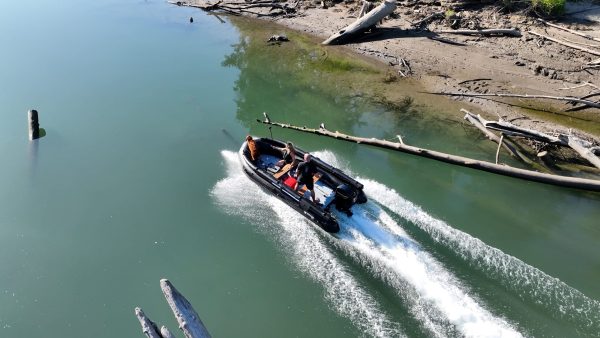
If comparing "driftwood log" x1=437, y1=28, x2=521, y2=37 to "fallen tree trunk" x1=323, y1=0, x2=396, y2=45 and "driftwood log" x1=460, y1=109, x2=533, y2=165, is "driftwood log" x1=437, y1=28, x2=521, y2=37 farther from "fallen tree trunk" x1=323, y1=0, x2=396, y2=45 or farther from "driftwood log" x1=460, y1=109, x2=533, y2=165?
"driftwood log" x1=460, y1=109, x2=533, y2=165

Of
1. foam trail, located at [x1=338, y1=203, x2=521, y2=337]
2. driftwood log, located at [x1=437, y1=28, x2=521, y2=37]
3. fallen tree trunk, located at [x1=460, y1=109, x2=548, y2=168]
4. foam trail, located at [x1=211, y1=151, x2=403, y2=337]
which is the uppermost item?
driftwood log, located at [x1=437, y1=28, x2=521, y2=37]

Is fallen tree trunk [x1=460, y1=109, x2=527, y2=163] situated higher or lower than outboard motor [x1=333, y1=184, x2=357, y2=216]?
higher

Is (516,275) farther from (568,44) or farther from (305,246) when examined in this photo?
(568,44)

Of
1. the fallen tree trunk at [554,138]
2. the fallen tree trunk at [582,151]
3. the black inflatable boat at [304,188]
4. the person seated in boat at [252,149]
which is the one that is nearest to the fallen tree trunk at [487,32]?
the fallen tree trunk at [554,138]

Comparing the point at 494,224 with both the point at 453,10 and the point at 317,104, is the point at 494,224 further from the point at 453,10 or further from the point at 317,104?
the point at 453,10

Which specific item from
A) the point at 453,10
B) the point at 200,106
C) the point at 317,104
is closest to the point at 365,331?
the point at 317,104

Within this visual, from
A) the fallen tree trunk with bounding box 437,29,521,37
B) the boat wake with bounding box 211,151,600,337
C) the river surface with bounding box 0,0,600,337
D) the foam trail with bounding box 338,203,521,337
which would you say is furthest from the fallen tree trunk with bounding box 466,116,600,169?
the fallen tree trunk with bounding box 437,29,521,37
